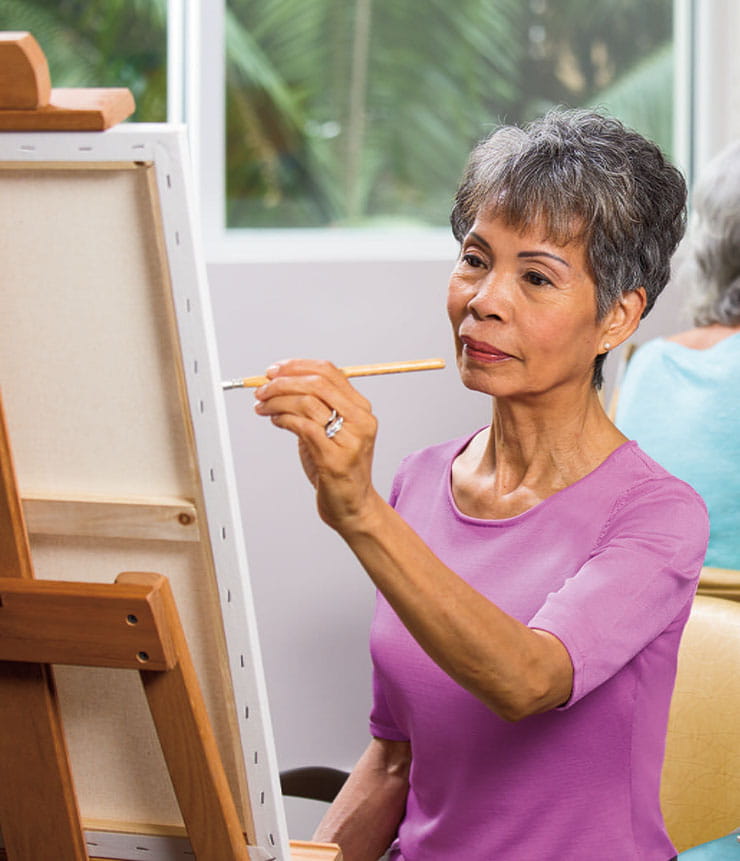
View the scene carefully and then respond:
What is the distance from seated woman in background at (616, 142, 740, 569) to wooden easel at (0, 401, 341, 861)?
133 cm

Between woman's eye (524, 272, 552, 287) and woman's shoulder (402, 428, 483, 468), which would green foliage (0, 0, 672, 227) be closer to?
woman's shoulder (402, 428, 483, 468)

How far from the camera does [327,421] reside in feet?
3.06

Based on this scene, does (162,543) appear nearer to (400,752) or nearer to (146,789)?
(146,789)

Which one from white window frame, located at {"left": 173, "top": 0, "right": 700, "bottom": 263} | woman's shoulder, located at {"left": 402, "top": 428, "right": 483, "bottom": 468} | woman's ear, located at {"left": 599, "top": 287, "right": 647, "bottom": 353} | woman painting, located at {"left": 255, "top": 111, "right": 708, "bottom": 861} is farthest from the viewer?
white window frame, located at {"left": 173, "top": 0, "right": 700, "bottom": 263}

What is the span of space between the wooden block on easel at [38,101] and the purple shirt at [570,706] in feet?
1.88

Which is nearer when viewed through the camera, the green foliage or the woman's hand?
the woman's hand

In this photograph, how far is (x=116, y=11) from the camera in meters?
2.51

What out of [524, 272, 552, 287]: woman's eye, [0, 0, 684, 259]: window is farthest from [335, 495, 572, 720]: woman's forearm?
[0, 0, 684, 259]: window

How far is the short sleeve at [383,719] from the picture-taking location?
143 centimetres

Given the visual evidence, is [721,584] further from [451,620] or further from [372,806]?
[451,620]

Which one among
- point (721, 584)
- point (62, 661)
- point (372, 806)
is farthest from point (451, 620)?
point (721, 584)

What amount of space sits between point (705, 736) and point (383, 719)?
418mm

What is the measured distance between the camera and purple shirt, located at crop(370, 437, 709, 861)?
1183 millimetres

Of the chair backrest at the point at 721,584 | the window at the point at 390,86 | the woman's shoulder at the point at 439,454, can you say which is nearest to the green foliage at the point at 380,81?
the window at the point at 390,86
